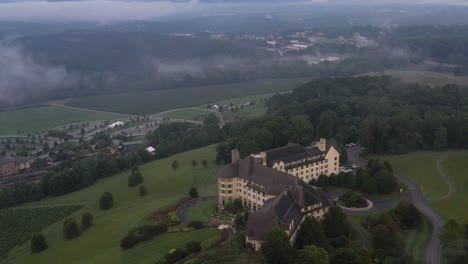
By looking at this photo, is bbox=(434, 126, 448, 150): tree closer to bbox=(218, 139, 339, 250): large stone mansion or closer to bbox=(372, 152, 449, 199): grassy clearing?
bbox=(372, 152, 449, 199): grassy clearing

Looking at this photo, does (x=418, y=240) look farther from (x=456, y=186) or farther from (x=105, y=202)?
(x=105, y=202)

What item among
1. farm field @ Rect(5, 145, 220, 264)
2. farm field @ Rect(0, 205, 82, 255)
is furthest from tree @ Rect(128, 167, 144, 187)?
farm field @ Rect(0, 205, 82, 255)

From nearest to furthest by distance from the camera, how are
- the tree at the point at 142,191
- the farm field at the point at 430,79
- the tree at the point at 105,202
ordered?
1. the tree at the point at 105,202
2. the tree at the point at 142,191
3. the farm field at the point at 430,79

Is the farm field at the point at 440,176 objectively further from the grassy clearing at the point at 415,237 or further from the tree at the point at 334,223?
the tree at the point at 334,223

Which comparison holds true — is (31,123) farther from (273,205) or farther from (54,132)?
(273,205)

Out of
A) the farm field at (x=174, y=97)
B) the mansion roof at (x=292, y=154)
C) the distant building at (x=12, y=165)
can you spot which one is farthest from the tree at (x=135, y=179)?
the farm field at (x=174, y=97)

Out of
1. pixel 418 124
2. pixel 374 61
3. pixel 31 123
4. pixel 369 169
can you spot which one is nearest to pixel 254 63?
pixel 374 61

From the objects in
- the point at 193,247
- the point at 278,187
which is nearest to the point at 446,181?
the point at 278,187
